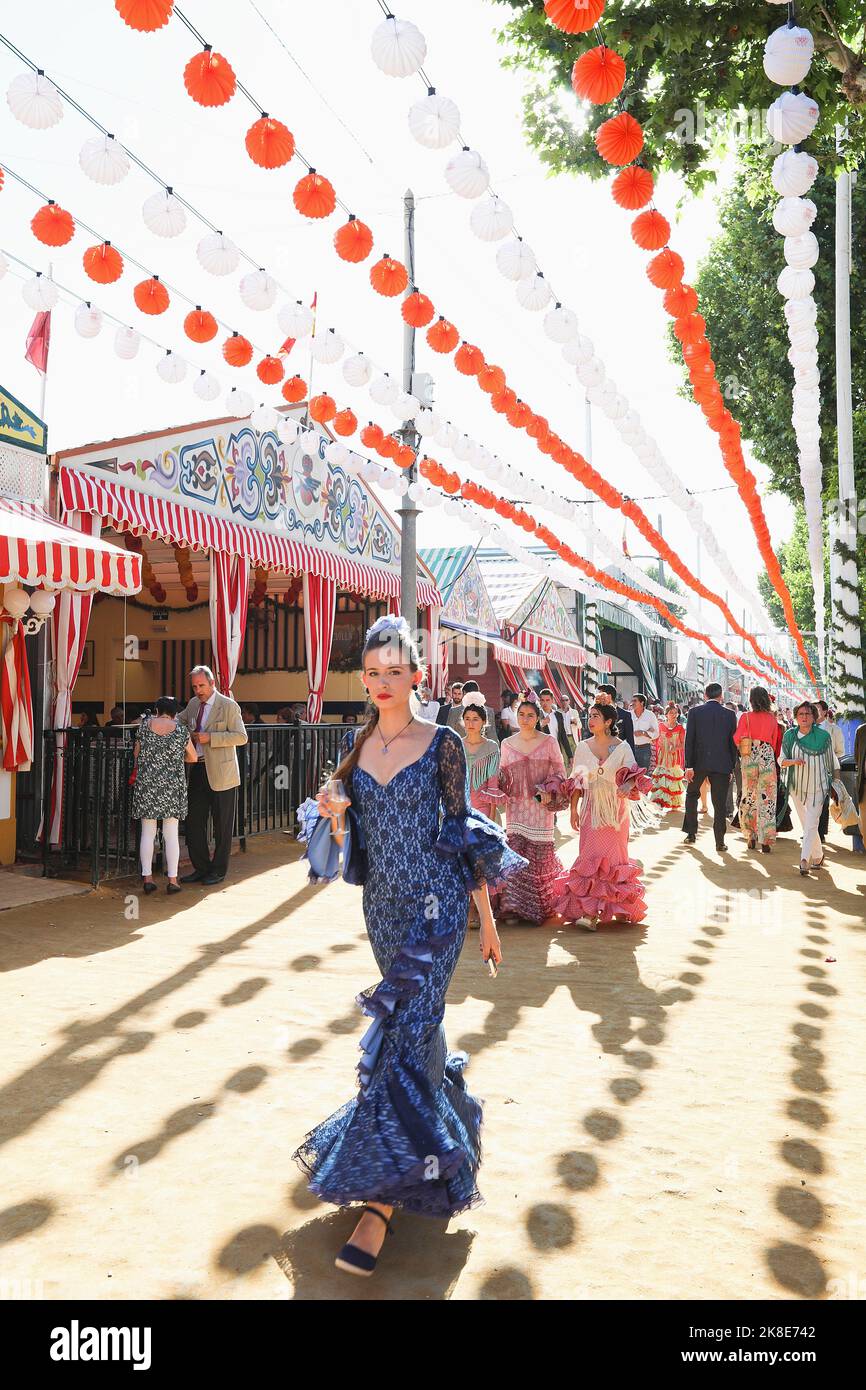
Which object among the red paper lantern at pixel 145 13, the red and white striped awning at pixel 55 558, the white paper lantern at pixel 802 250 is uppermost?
the white paper lantern at pixel 802 250

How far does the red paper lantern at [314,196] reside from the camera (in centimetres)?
557

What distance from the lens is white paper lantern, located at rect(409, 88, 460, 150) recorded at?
484 centimetres

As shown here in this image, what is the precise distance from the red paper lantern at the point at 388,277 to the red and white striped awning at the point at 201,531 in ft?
13.6

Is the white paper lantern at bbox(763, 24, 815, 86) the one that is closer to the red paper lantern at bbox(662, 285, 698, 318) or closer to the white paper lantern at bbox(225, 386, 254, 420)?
the red paper lantern at bbox(662, 285, 698, 318)

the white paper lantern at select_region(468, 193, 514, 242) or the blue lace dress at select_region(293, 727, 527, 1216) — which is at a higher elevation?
the white paper lantern at select_region(468, 193, 514, 242)

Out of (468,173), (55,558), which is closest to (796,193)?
(468,173)

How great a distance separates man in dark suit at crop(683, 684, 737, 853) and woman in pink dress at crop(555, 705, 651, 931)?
3950mm

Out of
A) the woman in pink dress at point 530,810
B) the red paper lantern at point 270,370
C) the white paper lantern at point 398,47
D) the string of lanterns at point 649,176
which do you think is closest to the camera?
the string of lanterns at point 649,176

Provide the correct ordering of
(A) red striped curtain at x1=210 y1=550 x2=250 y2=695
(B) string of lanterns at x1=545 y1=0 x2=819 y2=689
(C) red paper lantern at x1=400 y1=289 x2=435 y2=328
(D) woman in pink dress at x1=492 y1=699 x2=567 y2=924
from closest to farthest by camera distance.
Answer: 1. (B) string of lanterns at x1=545 y1=0 x2=819 y2=689
2. (D) woman in pink dress at x1=492 y1=699 x2=567 y2=924
3. (C) red paper lantern at x1=400 y1=289 x2=435 y2=328
4. (A) red striped curtain at x1=210 y1=550 x2=250 y2=695

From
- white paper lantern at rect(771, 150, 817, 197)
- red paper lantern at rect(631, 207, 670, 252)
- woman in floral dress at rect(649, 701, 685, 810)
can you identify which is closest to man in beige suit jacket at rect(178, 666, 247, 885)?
red paper lantern at rect(631, 207, 670, 252)

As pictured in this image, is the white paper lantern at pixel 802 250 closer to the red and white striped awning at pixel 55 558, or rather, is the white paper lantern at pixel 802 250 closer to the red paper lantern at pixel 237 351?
the red paper lantern at pixel 237 351

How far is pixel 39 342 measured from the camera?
1085 cm

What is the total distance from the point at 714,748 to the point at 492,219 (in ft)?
22.5

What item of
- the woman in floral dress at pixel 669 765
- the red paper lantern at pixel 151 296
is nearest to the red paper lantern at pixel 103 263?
the red paper lantern at pixel 151 296
